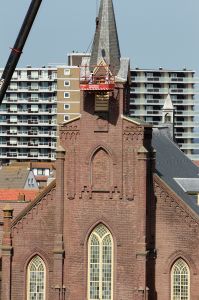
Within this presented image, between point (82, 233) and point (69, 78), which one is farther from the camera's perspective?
point (69, 78)

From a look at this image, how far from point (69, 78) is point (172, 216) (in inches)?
5238

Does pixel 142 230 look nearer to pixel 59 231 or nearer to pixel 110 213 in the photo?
pixel 110 213

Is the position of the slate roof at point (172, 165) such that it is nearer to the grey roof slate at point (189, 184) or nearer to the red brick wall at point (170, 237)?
the grey roof slate at point (189, 184)

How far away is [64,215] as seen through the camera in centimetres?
6856

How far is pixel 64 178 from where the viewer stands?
6825cm

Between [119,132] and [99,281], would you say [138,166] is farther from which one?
[99,281]

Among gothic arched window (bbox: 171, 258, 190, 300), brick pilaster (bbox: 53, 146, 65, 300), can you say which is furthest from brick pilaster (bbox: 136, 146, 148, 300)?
brick pilaster (bbox: 53, 146, 65, 300)

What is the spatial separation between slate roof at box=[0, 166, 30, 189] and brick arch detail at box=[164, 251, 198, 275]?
8013cm

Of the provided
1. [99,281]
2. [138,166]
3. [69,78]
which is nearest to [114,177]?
[138,166]

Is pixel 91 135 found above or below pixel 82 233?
above

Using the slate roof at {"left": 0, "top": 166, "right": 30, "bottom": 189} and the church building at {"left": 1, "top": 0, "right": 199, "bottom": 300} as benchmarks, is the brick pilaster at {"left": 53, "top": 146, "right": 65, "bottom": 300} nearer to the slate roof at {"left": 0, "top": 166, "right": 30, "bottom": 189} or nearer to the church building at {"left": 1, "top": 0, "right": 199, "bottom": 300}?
the church building at {"left": 1, "top": 0, "right": 199, "bottom": 300}

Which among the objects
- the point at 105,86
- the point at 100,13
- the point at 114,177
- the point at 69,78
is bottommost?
the point at 114,177

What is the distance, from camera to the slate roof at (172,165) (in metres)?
72.3

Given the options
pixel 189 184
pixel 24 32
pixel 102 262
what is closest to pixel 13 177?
pixel 189 184
